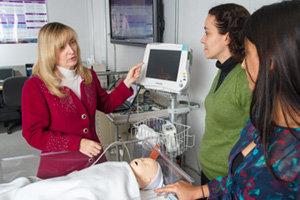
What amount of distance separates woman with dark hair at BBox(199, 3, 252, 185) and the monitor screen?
11.0 inches

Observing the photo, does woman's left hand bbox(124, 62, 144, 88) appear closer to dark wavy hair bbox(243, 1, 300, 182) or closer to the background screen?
the background screen

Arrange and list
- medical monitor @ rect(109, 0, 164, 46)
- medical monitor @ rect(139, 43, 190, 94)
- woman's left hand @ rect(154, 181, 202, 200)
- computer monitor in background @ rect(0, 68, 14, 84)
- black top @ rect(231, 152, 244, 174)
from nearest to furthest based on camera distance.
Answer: black top @ rect(231, 152, 244, 174), woman's left hand @ rect(154, 181, 202, 200), medical monitor @ rect(139, 43, 190, 94), medical monitor @ rect(109, 0, 164, 46), computer monitor in background @ rect(0, 68, 14, 84)

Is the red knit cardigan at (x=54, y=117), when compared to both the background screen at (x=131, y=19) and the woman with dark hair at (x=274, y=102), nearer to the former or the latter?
the woman with dark hair at (x=274, y=102)

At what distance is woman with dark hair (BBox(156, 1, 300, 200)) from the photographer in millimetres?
552

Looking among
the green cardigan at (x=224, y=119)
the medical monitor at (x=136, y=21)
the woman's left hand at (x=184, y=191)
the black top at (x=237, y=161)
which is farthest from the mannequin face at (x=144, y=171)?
the medical monitor at (x=136, y=21)

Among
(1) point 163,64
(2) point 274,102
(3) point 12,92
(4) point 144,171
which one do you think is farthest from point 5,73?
(2) point 274,102

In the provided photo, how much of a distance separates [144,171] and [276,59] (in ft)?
2.53

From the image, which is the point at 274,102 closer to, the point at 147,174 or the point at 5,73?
the point at 147,174

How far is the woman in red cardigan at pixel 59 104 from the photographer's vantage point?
46.4 inches

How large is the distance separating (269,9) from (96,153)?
94cm

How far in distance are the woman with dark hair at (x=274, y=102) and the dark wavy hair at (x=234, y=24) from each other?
443 mm

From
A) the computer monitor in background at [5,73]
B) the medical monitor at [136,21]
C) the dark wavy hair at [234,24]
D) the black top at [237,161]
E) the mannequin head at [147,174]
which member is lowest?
the mannequin head at [147,174]

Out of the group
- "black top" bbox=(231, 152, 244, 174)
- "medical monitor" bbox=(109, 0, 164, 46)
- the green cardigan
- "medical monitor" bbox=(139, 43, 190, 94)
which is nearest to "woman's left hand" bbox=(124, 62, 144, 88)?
"medical monitor" bbox=(139, 43, 190, 94)

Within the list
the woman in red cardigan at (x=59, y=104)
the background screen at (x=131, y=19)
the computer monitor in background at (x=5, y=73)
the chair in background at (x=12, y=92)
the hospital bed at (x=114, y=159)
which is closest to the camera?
the hospital bed at (x=114, y=159)
